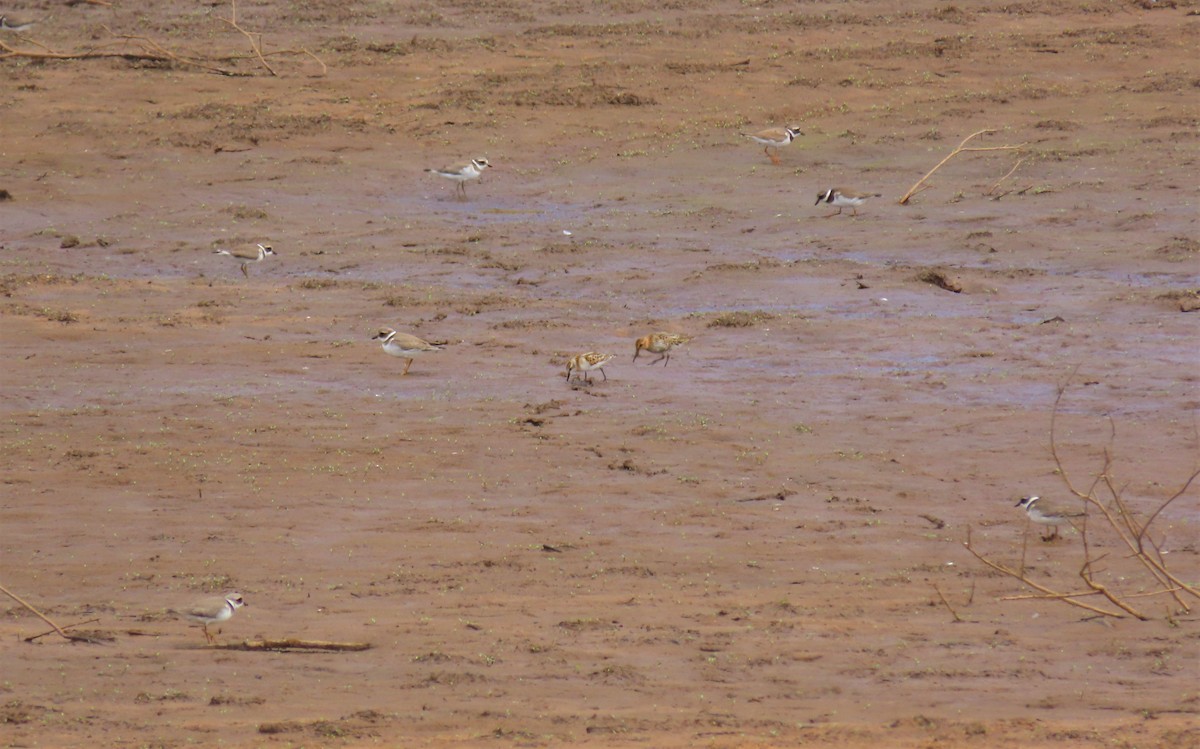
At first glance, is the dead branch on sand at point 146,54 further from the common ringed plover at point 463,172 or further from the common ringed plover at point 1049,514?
the common ringed plover at point 1049,514

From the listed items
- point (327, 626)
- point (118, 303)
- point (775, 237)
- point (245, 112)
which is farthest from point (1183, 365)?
point (245, 112)

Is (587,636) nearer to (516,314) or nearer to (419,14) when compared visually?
(516,314)

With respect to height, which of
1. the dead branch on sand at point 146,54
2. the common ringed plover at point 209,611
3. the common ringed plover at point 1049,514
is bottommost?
the dead branch on sand at point 146,54

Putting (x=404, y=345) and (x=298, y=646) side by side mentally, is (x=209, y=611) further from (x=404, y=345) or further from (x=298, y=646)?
(x=404, y=345)

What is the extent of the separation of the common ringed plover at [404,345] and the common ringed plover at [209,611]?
4.78 metres

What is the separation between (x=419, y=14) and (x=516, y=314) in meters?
10.8

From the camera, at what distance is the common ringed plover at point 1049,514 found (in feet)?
32.0

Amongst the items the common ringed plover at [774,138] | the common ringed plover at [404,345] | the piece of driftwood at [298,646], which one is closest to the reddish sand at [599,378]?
the piece of driftwood at [298,646]

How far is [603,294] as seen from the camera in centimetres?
1522

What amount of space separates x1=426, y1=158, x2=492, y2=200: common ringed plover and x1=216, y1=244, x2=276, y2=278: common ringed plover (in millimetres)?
2738

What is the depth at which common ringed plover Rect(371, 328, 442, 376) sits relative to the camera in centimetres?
1312

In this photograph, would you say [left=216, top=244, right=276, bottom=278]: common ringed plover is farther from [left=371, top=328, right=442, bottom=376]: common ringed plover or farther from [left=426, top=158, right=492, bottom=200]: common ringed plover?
[left=371, top=328, right=442, bottom=376]: common ringed plover

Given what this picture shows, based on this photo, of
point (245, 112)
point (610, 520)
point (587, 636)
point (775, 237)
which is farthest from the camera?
point (245, 112)

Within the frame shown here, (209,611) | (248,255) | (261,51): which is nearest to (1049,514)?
(209,611)
